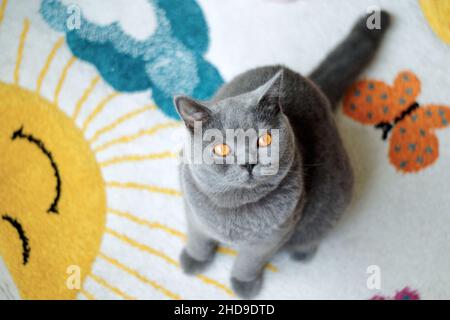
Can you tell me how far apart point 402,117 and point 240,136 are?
757mm

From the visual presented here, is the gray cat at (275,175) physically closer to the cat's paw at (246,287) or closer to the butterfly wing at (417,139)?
the cat's paw at (246,287)

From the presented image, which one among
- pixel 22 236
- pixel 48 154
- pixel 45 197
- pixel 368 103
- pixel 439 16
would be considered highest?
pixel 439 16

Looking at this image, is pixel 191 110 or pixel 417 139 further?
pixel 417 139

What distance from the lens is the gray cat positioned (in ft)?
2.50

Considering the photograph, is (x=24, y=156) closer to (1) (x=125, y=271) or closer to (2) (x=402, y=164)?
(1) (x=125, y=271)

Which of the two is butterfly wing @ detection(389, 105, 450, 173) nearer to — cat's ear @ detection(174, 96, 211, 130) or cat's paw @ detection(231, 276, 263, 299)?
cat's paw @ detection(231, 276, 263, 299)

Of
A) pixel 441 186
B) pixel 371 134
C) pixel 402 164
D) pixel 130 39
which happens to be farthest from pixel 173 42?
pixel 441 186

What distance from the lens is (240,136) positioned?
2.45ft

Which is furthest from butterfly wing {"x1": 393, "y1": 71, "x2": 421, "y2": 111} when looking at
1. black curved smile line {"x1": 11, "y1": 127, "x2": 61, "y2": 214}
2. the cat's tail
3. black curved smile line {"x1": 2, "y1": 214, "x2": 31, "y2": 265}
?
black curved smile line {"x1": 2, "y1": 214, "x2": 31, "y2": 265}

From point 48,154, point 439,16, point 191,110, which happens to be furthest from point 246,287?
point 439,16

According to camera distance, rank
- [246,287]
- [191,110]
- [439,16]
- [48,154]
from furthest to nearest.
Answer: [439,16], [48,154], [246,287], [191,110]

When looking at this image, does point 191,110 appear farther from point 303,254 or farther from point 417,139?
point 417,139

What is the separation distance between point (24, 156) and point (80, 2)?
55 centimetres

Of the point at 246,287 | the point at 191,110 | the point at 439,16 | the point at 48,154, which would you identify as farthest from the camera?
the point at 439,16
